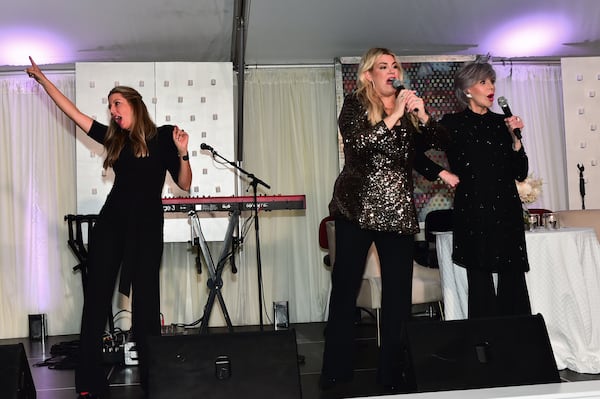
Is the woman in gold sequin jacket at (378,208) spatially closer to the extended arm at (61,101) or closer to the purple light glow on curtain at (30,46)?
the extended arm at (61,101)

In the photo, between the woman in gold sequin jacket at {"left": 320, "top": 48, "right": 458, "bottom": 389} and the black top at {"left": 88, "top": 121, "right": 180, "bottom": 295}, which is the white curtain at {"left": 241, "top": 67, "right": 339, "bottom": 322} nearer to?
the black top at {"left": 88, "top": 121, "right": 180, "bottom": 295}

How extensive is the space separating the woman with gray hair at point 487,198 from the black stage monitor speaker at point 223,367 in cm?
138

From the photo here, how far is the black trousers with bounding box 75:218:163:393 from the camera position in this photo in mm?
3139

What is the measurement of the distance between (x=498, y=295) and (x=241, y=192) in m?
3.27

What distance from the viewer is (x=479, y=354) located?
2.21 m

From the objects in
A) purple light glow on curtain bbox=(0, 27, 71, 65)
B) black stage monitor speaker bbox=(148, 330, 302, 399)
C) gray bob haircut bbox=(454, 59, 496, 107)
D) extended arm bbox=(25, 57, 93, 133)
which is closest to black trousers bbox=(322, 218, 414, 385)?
gray bob haircut bbox=(454, 59, 496, 107)

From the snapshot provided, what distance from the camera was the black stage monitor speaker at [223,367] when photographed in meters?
2.14

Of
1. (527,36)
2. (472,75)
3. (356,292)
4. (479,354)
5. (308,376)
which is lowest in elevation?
(308,376)

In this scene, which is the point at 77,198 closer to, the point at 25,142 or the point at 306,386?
the point at 25,142

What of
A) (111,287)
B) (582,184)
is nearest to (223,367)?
(111,287)

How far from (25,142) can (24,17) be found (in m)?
1.48

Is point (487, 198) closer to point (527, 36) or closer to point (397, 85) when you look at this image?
point (397, 85)

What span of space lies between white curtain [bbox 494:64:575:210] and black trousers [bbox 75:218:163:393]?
4363 millimetres

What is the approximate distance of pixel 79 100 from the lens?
5.83 meters
